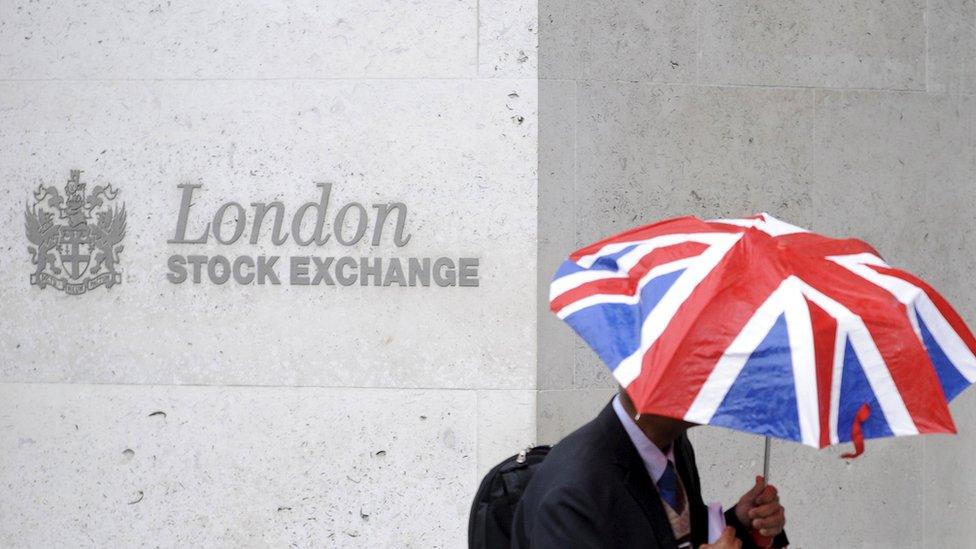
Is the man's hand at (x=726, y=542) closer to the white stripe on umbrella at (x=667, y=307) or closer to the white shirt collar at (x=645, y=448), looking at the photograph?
the white shirt collar at (x=645, y=448)

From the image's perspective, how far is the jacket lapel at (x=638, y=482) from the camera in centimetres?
245

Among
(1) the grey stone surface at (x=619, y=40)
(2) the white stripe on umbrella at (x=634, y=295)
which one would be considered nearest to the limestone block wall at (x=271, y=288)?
(1) the grey stone surface at (x=619, y=40)

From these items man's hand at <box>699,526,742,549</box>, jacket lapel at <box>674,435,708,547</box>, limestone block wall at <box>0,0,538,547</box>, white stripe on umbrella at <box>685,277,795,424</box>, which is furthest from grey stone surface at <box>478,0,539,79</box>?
white stripe on umbrella at <box>685,277,795,424</box>

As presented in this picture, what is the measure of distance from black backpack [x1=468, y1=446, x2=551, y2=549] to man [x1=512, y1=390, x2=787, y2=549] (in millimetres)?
185

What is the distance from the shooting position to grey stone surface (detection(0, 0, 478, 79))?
535 cm

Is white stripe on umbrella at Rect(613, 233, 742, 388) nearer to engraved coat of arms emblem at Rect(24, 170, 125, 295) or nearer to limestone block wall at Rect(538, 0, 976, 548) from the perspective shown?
limestone block wall at Rect(538, 0, 976, 548)

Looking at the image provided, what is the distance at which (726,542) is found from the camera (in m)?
2.48

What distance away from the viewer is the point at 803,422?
6.93ft

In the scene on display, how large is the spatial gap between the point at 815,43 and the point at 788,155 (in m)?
0.59

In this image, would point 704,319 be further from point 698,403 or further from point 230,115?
point 230,115

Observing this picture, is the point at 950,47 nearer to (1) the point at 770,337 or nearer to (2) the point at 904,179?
(2) the point at 904,179

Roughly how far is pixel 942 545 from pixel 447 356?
108 inches

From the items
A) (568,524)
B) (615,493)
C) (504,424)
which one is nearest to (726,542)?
(615,493)

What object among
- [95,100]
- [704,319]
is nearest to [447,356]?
[95,100]
